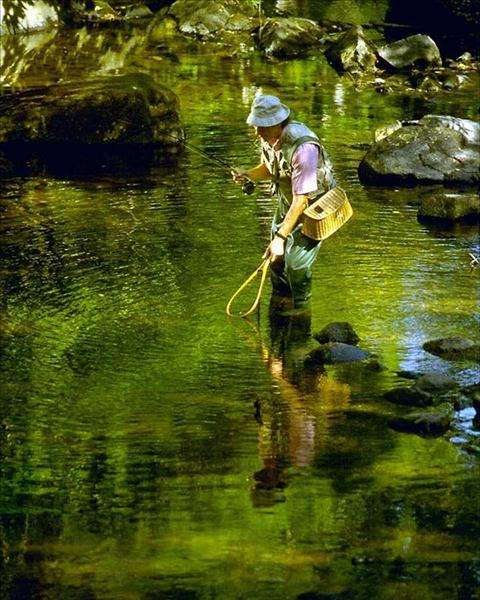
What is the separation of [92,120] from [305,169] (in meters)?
7.04

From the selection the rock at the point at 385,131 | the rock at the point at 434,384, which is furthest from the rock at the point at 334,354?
the rock at the point at 385,131

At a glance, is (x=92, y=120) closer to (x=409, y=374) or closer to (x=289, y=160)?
(x=289, y=160)

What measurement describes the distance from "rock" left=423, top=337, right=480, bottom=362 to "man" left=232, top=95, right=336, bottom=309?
1395 millimetres

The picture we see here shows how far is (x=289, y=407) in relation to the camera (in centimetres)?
769

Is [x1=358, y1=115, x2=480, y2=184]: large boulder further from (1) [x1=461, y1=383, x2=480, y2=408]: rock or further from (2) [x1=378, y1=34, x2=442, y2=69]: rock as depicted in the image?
(2) [x1=378, y1=34, x2=442, y2=69]: rock

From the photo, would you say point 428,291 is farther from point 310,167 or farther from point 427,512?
point 427,512

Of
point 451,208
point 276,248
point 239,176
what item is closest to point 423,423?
point 276,248

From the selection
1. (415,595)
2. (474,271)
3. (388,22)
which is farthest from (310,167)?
(388,22)

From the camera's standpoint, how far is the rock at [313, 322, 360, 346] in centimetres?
877

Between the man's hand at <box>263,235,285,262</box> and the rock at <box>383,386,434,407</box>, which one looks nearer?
the rock at <box>383,386,434,407</box>

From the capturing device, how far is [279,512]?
20.3 ft

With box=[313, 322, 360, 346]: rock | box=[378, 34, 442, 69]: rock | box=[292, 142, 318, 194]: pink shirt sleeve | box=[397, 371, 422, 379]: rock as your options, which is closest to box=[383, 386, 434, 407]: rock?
box=[397, 371, 422, 379]: rock

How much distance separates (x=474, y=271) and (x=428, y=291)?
0.81 metres

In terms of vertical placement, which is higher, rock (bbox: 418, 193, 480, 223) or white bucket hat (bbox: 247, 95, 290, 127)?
white bucket hat (bbox: 247, 95, 290, 127)
